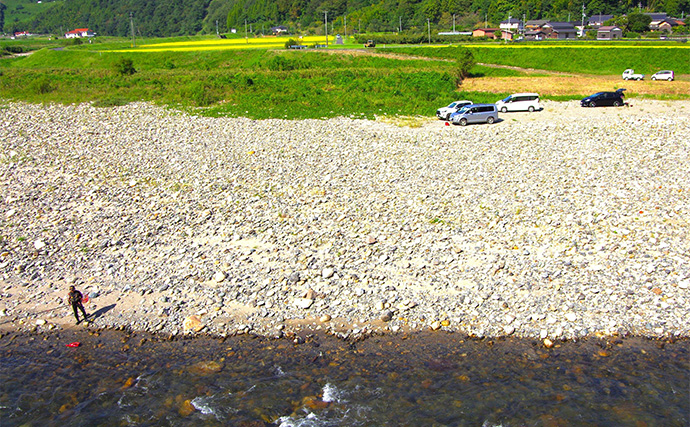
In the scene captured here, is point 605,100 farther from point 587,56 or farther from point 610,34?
point 610,34

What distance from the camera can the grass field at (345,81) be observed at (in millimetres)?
41906

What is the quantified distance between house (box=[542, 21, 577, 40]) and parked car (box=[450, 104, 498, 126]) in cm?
9565

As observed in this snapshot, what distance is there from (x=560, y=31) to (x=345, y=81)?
90370 millimetres

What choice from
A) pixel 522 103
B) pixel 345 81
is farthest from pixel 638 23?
pixel 522 103

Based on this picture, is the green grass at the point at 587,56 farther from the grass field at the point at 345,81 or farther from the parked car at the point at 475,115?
the parked car at the point at 475,115

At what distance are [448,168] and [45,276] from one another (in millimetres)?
18761

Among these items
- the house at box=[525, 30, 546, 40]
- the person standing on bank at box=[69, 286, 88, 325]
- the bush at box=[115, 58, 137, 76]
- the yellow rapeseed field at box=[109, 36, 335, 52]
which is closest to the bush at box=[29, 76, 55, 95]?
the bush at box=[115, 58, 137, 76]

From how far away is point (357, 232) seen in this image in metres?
18.9

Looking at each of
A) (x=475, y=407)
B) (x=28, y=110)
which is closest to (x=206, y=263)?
(x=475, y=407)

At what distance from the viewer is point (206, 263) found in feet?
56.4

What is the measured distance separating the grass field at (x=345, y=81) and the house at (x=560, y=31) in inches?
1325

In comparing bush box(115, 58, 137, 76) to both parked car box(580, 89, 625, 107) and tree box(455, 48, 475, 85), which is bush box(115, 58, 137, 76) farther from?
parked car box(580, 89, 625, 107)

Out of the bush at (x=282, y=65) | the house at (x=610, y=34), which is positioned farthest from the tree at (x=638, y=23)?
A: the bush at (x=282, y=65)

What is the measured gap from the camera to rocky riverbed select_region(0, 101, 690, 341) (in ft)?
47.8
